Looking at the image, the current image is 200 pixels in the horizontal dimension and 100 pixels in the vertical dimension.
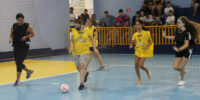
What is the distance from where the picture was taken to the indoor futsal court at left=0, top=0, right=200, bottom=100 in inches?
333

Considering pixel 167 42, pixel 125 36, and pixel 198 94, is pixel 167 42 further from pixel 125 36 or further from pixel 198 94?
pixel 198 94

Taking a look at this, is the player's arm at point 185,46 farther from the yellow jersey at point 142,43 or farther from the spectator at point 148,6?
the spectator at point 148,6

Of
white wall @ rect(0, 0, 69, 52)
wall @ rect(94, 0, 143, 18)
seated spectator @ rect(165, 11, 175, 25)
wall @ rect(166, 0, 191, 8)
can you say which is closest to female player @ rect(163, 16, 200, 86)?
seated spectator @ rect(165, 11, 175, 25)

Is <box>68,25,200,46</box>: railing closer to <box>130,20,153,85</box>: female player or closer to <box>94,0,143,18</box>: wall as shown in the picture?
<box>94,0,143,18</box>: wall

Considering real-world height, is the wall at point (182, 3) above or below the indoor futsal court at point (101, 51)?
above

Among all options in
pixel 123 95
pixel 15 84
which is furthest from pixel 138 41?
pixel 15 84

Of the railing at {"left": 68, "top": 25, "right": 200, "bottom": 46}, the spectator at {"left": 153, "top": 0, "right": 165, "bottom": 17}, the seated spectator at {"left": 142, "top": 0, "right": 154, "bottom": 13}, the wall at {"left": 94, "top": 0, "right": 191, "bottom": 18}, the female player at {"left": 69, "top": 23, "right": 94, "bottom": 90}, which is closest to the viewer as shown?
the female player at {"left": 69, "top": 23, "right": 94, "bottom": 90}

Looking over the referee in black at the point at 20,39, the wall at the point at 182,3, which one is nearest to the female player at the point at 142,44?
the referee in black at the point at 20,39

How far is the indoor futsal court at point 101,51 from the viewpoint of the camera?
8.47 m

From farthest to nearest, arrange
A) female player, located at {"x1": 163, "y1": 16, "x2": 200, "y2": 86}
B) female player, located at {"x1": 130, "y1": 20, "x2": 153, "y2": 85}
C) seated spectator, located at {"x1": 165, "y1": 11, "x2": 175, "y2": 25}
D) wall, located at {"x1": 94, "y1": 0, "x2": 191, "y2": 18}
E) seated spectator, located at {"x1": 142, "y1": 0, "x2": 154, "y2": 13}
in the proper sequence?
wall, located at {"x1": 94, "y1": 0, "x2": 191, "y2": 18}, seated spectator, located at {"x1": 142, "y1": 0, "x2": 154, "y2": 13}, seated spectator, located at {"x1": 165, "y1": 11, "x2": 175, "y2": 25}, female player, located at {"x1": 130, "y1": 20, "x2": 153, "y2": 85}, female player, located at {"x1": 163, "y1": 16, "x2": 200, "y2": 86}

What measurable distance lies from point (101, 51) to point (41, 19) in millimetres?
4045

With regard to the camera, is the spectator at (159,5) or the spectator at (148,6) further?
the spectator at (148,6)

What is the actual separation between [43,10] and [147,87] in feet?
38.0

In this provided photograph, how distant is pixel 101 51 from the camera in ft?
65.0
